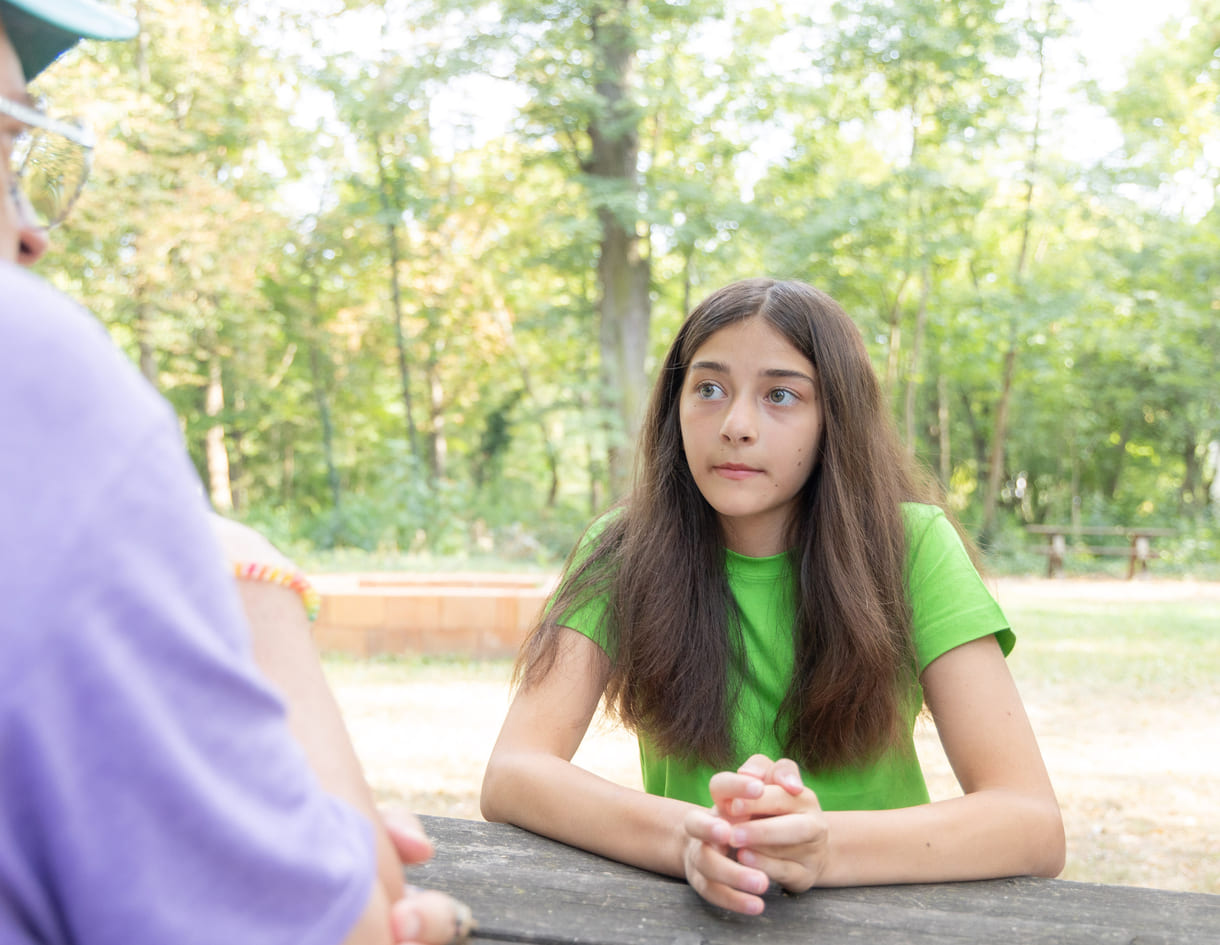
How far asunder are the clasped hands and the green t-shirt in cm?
49

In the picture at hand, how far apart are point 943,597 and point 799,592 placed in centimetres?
25

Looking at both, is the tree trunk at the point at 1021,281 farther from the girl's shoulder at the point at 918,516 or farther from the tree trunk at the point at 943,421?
the girl's shoulder at the point at 918,516

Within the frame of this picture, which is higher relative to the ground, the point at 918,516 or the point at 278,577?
the point at 278,577

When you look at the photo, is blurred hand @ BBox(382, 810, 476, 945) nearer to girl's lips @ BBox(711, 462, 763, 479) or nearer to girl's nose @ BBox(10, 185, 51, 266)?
girl's nose @ BBox(10, 185, 51, 266)

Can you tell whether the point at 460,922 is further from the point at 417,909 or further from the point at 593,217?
the point at 593,217

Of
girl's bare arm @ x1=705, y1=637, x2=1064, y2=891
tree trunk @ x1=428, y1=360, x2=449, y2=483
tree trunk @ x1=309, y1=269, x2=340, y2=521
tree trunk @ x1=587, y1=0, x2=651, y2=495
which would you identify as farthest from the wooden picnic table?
tree trunk @ x1=428, y1=360, x2=449, y2=483

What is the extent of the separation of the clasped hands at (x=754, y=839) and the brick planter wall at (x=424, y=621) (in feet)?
22.1

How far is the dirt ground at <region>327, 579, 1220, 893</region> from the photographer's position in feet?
14.2

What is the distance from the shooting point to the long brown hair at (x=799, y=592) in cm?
175

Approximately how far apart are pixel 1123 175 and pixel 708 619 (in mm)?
15758

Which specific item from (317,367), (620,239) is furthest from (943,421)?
(317,367)

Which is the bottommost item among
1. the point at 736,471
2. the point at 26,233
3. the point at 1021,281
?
the point at 736,471

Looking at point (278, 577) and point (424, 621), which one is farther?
point (424, 621)

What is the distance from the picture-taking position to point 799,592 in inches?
73.7
